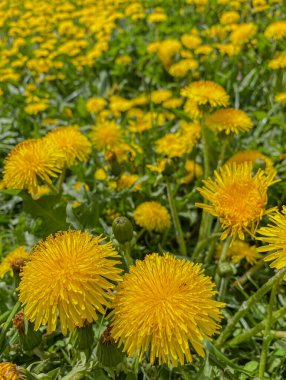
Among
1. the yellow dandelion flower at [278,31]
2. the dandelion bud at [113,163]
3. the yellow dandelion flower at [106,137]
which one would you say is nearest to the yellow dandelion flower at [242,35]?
the yellow dandelion flower at [278,31]

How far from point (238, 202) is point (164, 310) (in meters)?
0.47

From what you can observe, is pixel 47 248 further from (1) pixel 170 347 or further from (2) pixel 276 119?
(2) pixel 276 119

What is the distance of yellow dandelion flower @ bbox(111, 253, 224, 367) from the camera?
1.07 m

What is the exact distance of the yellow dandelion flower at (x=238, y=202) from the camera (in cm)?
138

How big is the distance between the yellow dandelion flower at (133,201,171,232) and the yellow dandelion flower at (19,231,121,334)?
3.04ft

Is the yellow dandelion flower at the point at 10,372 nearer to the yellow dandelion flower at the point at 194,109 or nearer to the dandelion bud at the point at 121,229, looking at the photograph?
the dandelion bud at the point at 121,229

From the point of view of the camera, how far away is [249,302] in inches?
62.0

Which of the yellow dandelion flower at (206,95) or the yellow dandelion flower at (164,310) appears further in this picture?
the yellow dandelion flower at (206,95)

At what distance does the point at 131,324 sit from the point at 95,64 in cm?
350

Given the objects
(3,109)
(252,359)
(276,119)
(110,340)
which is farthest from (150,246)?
(3,109)

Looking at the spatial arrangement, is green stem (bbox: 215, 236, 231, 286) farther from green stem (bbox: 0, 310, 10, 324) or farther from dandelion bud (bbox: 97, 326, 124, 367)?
green stem (bbox: 0, 310, 10, 324)

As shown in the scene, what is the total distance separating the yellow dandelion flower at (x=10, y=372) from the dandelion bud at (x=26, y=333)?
0.29 meters

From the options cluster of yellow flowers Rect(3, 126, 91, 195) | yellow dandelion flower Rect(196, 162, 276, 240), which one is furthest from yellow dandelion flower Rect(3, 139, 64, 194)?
yellow dandelion flower Rect(196, 162, 276, 240)

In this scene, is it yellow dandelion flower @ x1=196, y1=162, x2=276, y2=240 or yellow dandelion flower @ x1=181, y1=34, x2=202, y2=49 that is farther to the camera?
yellow dandelion flower @ x1=181, y1=34, x2=202, y2=49
